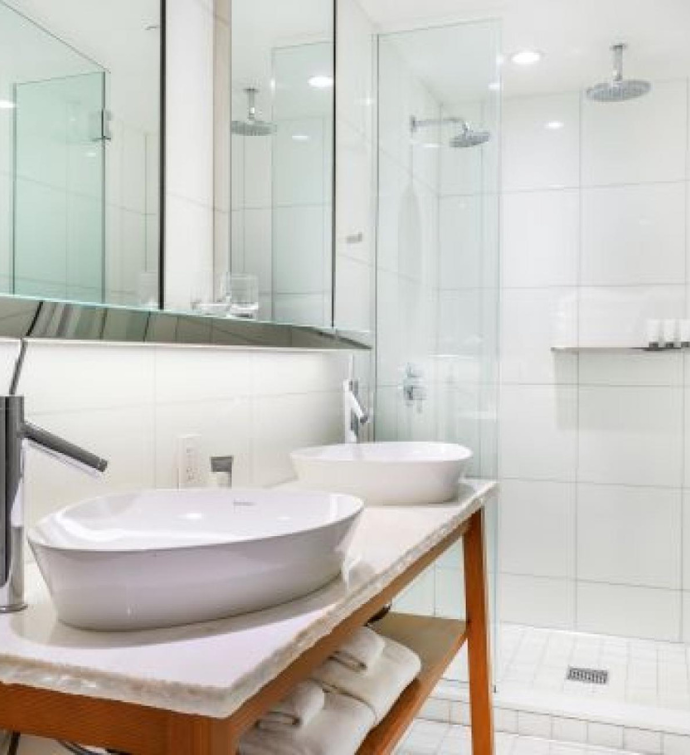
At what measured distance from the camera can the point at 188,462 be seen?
167 cm

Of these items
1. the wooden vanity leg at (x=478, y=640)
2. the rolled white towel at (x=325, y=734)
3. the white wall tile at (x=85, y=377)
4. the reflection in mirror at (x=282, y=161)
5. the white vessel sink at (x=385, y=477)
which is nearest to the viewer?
the rolled white towel at (x=325, y=734)

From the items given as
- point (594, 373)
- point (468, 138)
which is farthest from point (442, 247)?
point (594, 373)

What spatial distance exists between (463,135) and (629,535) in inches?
72.9

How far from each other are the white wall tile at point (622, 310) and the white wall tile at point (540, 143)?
51 centimetres

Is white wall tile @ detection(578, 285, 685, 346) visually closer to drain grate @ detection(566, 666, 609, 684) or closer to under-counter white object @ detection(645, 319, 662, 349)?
under-counter white object @ detection(645, 319, 662, 349)

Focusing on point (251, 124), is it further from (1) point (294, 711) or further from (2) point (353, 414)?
(1) point (294, 711)

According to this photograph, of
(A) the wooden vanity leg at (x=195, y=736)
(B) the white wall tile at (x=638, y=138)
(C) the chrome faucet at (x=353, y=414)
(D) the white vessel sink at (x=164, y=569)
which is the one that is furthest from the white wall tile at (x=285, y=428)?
(B) the white wall tile at (x=638, y=138)

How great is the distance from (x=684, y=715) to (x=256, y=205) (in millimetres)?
1962

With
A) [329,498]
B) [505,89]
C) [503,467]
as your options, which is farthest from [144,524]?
[505,89]

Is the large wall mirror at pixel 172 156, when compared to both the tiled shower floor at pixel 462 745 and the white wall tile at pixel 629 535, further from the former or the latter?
the white wall tile at pixel 629 535

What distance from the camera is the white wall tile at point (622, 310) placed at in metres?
3.34

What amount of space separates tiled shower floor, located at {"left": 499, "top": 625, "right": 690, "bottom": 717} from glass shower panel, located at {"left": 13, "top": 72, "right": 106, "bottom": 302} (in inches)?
79.4

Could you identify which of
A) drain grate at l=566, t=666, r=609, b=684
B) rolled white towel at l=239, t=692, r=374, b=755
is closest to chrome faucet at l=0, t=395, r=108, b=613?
rolled white towel at l=239, t=692, r=374, b=755

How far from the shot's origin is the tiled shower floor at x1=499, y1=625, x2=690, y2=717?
274cm
